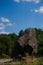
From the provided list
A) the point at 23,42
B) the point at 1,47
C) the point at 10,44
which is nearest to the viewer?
the point at 23,42

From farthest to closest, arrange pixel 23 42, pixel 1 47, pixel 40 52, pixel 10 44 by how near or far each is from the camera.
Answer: pixel 10 44 → pixel 1 47 → pixel 40 52 → pixel 23 42

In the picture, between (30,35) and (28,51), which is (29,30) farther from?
(28,51)

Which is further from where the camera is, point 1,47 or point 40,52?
point 1,47

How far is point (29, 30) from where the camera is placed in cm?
2684

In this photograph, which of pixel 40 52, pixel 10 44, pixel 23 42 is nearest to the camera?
pixel 23 42

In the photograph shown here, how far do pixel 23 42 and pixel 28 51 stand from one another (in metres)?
1.25

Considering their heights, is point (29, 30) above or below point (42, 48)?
above

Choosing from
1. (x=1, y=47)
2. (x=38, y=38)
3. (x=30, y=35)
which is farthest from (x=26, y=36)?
(x=1, y=47)

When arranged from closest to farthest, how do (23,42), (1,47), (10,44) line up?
(23,42), (1,47), (10,44)

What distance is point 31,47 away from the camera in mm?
26688

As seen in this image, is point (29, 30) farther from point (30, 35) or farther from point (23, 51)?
point (23, 51)

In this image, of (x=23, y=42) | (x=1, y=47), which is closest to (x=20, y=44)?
(x=23, y=42)

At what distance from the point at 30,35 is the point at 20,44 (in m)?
1.43

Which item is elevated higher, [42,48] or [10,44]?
[10,44]
